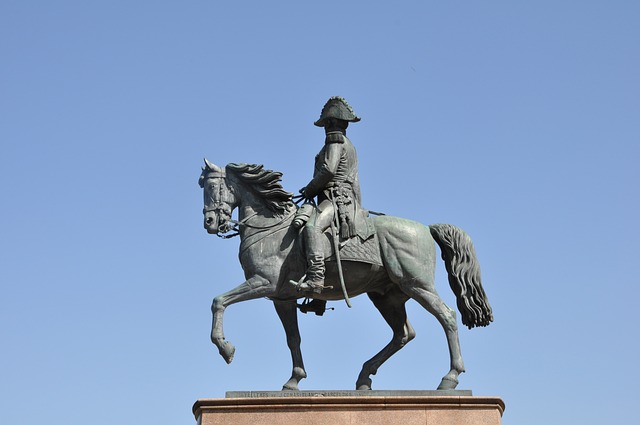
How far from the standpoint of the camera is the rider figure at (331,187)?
14.7 m

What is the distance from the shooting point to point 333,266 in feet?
48.9

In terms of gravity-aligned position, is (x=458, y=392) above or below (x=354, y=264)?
below

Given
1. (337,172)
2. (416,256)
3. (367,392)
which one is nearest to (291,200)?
(337,172)

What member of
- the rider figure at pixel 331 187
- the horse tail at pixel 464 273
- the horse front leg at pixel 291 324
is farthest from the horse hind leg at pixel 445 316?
the horse front leg at pixel 291 324

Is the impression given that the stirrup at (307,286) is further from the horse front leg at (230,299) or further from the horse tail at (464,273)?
the horse tail at (464,273)

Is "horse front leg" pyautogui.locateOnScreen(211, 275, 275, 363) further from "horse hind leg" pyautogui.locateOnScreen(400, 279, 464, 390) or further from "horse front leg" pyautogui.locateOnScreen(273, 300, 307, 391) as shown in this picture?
"horse hind leg" pyautogui.locateOnScreen(400, 279, 464, 390)

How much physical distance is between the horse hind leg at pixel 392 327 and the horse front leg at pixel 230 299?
1.76 metres

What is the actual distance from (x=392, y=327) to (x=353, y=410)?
2.09 meters

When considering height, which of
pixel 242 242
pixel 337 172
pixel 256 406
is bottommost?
pixel 256 406

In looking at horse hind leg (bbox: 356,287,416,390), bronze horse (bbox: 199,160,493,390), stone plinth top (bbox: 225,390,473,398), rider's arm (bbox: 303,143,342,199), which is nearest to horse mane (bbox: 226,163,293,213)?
bronze horse (bbox: 199,160,493,390)

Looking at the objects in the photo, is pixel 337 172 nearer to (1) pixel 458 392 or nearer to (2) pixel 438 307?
(2) pixel 438 307

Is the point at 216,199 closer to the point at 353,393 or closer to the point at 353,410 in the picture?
the point at 353,393

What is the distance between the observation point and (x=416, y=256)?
15.1 m

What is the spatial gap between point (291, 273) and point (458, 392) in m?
2.73
